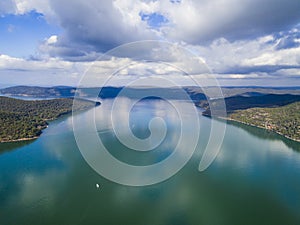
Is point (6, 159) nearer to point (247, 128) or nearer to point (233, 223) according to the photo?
point (233, 223)

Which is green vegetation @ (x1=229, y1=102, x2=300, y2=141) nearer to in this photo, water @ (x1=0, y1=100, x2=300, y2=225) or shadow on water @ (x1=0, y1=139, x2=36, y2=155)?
water @ (x1=0, y1=100, x2=300, y2=225)

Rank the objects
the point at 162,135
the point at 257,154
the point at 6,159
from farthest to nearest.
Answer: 1. the point at 162,135
2. the point at 257,154
3. the point at 6,159

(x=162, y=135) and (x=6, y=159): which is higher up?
(x=162, y=135)

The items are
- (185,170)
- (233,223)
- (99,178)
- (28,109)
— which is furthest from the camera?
(28,109)

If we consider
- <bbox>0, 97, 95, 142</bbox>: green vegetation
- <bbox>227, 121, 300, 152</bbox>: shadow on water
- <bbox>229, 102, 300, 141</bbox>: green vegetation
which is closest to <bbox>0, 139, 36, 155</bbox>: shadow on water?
<bbox>0, 97, 95, 142</bbox>: green vegetation

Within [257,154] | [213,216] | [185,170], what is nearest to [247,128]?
[257,154]

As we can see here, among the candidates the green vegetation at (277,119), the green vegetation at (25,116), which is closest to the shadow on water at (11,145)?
the green vegetation at (25,116)

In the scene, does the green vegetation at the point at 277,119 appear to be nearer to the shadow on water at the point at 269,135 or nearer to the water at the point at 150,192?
the shadow on water at the point at 269,135
